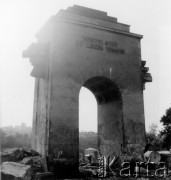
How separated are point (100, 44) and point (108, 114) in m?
3.96

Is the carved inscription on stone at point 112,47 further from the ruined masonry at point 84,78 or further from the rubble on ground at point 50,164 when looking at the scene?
the rubble on ground at point 50,164

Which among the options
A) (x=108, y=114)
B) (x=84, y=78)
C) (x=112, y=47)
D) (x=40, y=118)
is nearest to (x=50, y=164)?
(x=40, y=118)

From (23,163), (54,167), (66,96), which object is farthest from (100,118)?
(23,163)

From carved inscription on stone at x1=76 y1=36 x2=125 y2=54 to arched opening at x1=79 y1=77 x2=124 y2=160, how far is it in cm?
162

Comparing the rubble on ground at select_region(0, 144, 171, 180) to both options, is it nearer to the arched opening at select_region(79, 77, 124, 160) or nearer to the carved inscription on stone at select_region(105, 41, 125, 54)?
the arched opening at select_region(79, 77, 124, 160)

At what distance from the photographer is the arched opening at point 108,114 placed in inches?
547

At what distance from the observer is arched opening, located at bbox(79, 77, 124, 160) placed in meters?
13.9

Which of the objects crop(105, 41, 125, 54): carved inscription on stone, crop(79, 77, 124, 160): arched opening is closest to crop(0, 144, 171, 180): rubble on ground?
crop(79, 77, 124, 160): arched opening

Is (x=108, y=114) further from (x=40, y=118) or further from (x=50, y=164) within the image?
(x=50, y=164)

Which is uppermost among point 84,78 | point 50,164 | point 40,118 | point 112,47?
point 112,47

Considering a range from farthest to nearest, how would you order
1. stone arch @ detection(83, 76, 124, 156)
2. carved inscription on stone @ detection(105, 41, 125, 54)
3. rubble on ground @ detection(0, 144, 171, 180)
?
carved inscription on stone @ detection(105, 41, 125, 54) → stone arch @ detection(83, 76, 124, 156) → rubble on ground @ detection(0, 144, 171, 180)

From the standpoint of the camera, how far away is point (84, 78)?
511 inches

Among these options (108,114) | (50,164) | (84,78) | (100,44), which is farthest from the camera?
(108,114)

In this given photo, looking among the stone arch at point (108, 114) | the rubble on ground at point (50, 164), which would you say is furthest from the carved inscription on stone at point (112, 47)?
the rubble on ground at point (50, 164)
